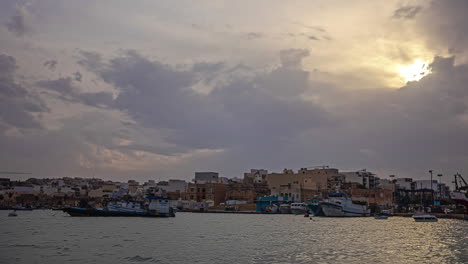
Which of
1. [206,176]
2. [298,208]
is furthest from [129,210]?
[206,176]

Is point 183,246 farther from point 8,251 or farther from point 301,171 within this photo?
point 301,171

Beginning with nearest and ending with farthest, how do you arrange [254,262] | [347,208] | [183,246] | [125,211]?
1. [254,262]
2. [183,246]
3. [125,211]
4. [347,208]

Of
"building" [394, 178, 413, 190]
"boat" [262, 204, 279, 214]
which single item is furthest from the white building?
"building" [394, 178, 413, 190]

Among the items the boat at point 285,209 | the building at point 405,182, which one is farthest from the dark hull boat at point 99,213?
the building at point 405,182

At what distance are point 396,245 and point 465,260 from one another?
10.1 metres

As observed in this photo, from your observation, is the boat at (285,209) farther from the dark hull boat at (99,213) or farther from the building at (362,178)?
the dark hull boat at (99,213)

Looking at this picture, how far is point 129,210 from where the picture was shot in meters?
91.5

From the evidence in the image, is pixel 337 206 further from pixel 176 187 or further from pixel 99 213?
pixel 176 187

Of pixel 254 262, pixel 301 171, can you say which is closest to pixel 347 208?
pixel 301 171

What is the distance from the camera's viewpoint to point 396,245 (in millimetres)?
40656

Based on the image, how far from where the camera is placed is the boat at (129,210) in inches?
3516

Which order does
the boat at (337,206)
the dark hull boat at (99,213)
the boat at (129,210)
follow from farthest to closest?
the boat at (337,206) < the boat at (129,210) < the dark hull boat at (99,213)

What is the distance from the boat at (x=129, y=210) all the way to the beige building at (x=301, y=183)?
55028 mm

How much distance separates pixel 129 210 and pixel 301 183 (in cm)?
7235
